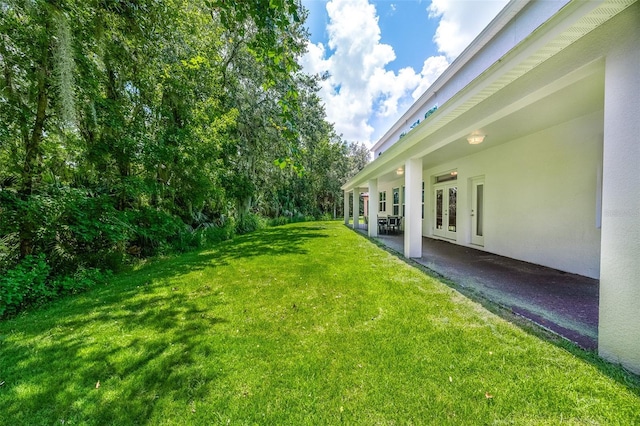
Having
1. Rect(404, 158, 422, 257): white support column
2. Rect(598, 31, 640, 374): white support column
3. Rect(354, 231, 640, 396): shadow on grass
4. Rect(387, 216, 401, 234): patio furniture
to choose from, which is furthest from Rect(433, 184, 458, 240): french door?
Rect(598, 31, 640, 374): white support column

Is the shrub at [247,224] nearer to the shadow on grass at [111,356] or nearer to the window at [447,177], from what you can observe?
the shadow on grass at [111,356]

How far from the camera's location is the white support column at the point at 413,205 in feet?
20.7

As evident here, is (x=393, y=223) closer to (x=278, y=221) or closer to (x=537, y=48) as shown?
(x=278, y=221)

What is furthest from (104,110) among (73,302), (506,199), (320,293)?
(506,199)

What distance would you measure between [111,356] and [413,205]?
609 cm

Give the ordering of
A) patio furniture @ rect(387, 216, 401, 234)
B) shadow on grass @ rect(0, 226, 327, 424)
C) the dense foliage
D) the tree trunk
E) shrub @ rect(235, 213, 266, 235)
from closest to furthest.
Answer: shadow on grass @ rect(0, 226, 327, 424) → the dense foliage → the tree trunk → patio furniture @ rect(387, 216, 401, 234) → shrub @ rect(235, 213, 266, 235)

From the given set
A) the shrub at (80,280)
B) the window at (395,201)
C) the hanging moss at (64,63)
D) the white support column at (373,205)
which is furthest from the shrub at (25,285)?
the window at (395,201)

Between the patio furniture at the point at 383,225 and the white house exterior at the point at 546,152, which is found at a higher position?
the white house exterior at the point at 546,152

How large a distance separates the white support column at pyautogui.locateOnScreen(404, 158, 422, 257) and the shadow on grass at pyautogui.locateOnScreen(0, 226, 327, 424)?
473cm

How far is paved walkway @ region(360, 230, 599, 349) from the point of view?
296 cm

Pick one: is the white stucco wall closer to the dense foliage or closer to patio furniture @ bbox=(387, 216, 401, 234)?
patio furniture @ bbox=(387, 216, 401, 234)

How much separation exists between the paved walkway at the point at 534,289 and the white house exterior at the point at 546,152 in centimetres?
43

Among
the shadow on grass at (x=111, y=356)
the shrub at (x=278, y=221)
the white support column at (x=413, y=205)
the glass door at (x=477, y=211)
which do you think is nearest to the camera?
the shadow on grass at (x=111, y=356)

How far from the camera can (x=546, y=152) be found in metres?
5.41
